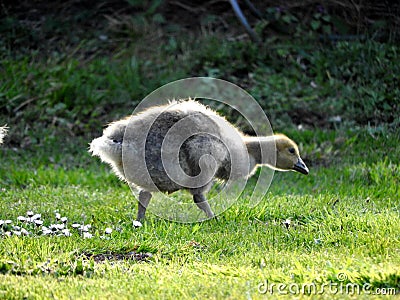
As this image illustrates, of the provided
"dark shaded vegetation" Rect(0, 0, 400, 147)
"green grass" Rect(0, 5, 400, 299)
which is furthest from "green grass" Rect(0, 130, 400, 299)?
"dark shaded vegetation" Rect(0, 0, 400, 147)

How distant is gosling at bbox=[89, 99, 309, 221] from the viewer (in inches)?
A: 228

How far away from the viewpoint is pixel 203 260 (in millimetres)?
4965

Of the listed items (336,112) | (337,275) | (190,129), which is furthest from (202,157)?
(336,112)

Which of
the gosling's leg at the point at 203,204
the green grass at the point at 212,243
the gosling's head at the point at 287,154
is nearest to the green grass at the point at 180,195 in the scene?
the green grass at the point at 212,243

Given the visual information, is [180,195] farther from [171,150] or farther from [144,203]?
[171,150]

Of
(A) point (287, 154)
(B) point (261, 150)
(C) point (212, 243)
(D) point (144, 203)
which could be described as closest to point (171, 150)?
(D) point (144, 203)

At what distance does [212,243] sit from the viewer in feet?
17.6

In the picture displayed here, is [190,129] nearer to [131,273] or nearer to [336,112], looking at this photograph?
[131,273]

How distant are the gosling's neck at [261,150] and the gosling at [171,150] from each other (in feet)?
1.34

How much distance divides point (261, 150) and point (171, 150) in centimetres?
121

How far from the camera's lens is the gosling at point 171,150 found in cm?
579

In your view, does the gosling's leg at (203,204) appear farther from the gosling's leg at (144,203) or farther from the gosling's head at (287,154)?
the gosling's head at (287,154)

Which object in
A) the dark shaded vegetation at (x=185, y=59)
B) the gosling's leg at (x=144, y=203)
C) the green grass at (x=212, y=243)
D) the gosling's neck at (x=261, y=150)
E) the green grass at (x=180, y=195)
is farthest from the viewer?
the dark shaded vegetation at (x=185, y=59)

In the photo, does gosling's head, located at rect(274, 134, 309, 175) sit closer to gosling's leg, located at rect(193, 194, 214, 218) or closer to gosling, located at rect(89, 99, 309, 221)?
gosling, located at rect(89, 99, 309, 221)
